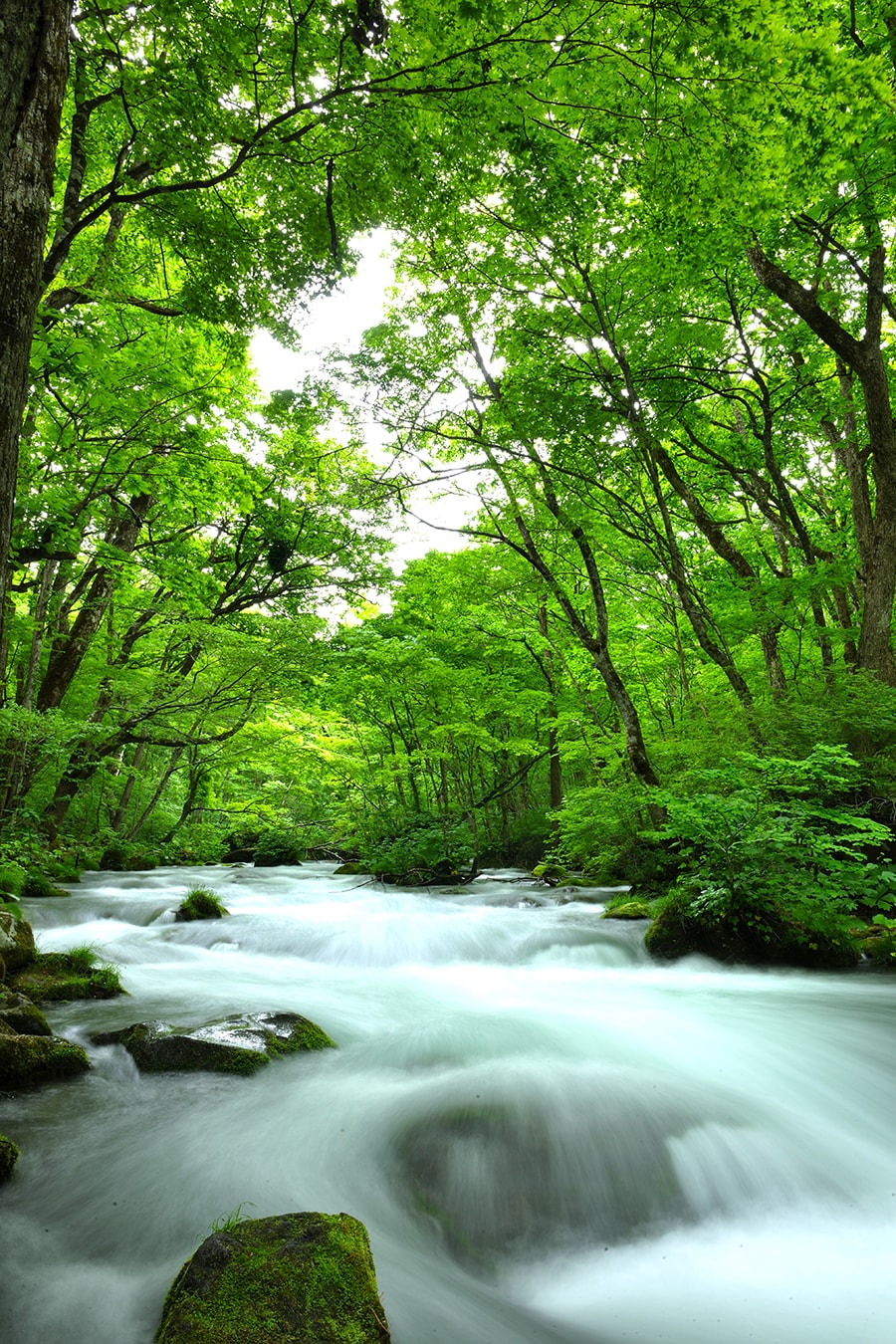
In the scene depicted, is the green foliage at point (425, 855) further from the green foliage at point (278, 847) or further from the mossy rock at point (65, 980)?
the mossy rock at point (65, 980)

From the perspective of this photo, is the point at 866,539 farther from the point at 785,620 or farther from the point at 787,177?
the point at 787,177

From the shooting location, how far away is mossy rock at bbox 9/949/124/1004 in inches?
188

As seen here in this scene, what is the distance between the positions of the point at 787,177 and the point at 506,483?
563 centimetres

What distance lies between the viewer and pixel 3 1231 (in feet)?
7.87

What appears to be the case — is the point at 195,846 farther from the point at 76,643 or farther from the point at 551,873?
the point at 551,873

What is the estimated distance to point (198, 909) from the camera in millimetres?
8789

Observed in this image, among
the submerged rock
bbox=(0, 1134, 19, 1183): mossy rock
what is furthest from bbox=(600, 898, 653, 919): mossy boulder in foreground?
bbox=(0, 1134, 19, 1183): mossy rock

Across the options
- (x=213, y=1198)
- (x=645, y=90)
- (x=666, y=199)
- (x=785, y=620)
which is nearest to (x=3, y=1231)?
(x=213, y=1198)

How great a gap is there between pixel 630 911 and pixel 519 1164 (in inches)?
221

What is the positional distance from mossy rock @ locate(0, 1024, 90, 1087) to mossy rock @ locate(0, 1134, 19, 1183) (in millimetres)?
825

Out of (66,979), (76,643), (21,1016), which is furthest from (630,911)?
(76,643)

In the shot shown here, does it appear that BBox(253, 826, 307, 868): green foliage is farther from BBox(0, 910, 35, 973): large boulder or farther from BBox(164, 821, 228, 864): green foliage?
BBox(0, 910, 35, 973): large boulder

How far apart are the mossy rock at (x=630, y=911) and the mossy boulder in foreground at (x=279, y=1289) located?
21.8 ft

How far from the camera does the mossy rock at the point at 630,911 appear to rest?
800cm
